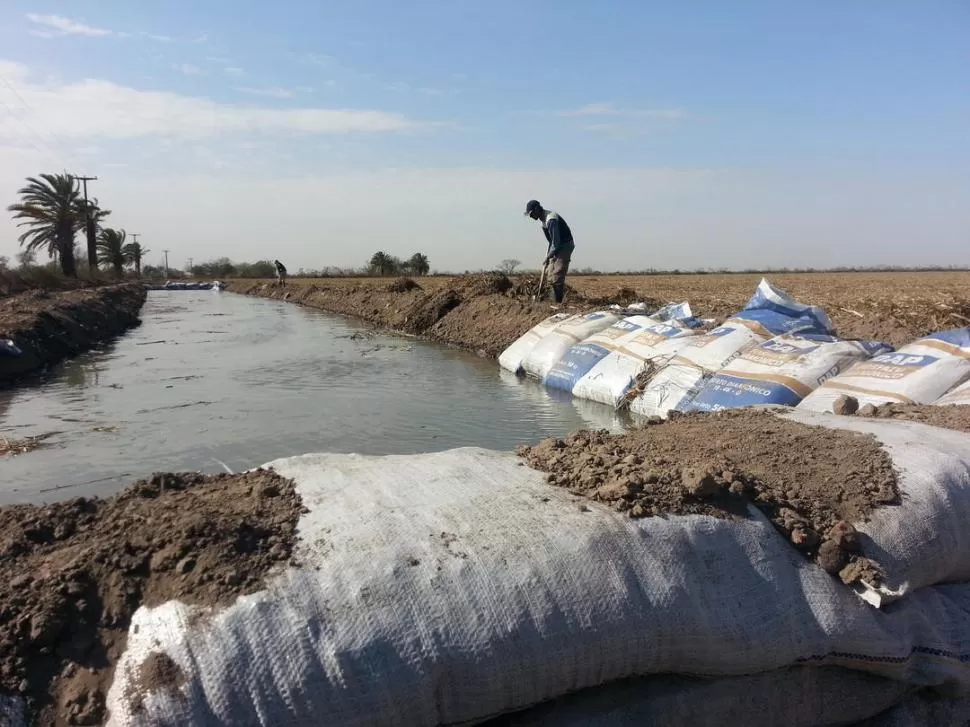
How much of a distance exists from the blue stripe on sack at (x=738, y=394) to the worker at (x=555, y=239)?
5.55 metres

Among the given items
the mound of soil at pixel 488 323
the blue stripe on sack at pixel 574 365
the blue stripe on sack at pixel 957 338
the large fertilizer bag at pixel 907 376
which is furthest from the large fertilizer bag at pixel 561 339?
the blue stripe on sack at pixel 957 338

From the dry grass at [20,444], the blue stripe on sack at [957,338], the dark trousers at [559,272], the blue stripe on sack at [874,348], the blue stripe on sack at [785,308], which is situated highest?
the dark trousers at [559,272]

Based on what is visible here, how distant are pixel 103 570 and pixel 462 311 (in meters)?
11.4

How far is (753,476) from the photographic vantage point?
240 centimetres

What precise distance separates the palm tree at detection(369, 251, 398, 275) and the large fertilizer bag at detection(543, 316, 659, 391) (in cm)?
5165

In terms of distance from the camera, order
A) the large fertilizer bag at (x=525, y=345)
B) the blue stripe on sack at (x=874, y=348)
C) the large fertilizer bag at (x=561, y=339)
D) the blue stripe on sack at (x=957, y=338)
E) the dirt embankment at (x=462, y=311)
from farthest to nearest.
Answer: the dirt embankment at (x=462, y=311)
the large fertilizer bag at (x=525, y=345)
the large fertilizer bag at (x=561, y=339)
the blue stripe on sack at (x=874, y=348)
the blue stripe on sack at (x=957, y=338)

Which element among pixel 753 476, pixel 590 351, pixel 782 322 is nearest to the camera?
pixel 753 476

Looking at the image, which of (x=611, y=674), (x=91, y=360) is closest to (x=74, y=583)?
Answer: (x=611, y=674)

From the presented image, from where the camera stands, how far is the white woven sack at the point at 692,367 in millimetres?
5621

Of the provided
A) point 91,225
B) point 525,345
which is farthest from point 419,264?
point 525,345

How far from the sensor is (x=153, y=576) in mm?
1806

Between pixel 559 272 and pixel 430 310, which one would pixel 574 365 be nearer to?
pixel 559 272

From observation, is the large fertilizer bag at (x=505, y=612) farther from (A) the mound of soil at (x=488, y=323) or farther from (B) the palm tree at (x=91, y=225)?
(B) the palm tree at (x=91, y=225)

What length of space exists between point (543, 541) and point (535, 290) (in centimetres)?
1160
